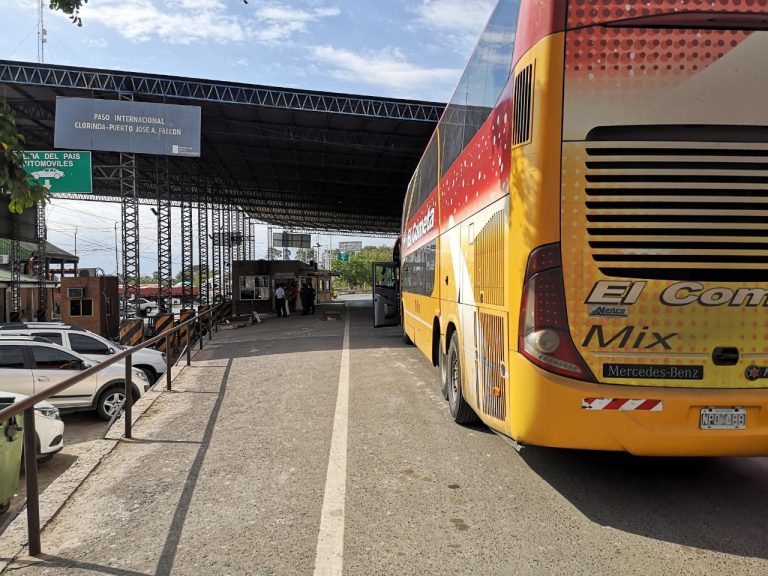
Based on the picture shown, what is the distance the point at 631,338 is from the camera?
144 inches

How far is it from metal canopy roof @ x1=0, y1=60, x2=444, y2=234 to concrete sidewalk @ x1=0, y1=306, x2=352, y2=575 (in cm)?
1622

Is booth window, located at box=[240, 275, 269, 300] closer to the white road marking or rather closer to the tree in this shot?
the white road marking

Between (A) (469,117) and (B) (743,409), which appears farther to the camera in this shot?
(A) (469,117)

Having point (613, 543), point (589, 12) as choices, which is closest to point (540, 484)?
point (613, 543)

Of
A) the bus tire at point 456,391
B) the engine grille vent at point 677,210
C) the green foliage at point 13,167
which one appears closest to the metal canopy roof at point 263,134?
the bus tire at point 456,391

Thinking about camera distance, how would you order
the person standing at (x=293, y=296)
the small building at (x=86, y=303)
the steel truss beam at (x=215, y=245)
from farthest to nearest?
the steel truss beam at (x=215, y=245) < the person standing at (x=293, y=296) < the small building at (x=86, y=303)

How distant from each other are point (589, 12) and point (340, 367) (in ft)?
26.1

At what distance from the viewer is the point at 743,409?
11.9 feet

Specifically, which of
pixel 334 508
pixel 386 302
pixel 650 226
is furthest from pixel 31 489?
pixel 386 302

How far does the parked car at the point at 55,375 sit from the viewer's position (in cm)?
900

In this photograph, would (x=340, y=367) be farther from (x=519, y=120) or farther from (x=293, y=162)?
(x=293, y=162)

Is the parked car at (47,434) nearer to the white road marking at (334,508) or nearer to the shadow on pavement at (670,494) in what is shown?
the white road marking at (334,508)

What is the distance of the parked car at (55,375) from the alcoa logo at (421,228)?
5851mm

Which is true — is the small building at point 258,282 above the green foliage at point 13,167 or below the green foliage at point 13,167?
below
